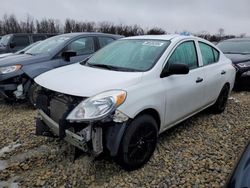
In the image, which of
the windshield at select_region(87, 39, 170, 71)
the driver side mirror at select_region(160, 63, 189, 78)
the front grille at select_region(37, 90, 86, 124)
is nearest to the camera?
the front grille at select_region(37, 90, 86, 124)

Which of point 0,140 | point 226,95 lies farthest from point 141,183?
point 226,95

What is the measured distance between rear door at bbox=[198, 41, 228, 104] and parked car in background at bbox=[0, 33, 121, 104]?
8.56 feet

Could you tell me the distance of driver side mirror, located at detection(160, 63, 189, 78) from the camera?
296 cm

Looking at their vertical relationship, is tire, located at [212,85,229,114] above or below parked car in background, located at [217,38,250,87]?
below

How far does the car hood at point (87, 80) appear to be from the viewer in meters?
2.53

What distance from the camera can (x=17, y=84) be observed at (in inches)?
191

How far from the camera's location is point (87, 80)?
108 inches

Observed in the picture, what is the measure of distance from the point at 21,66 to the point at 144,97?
324 cm

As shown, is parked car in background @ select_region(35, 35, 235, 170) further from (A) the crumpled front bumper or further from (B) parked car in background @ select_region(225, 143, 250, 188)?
(B) parked car in background @ select_region(225, 143, 250, 188)

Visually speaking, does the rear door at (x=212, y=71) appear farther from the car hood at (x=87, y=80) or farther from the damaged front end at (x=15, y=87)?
the damaged front end at (x=15, y=87)

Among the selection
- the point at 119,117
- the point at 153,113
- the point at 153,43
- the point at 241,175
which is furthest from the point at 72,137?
the point at 153,43

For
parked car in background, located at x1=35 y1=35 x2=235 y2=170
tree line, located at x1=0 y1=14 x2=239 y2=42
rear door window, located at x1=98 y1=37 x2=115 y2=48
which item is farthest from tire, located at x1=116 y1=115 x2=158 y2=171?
tree line, located at x1=0 y1=14 x2=239 y2=42

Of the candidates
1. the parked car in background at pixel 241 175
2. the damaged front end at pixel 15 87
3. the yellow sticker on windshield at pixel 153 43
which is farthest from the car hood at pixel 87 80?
the damaged front end at pixel 15 87

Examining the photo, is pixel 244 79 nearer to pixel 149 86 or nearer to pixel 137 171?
pixel 149 86
